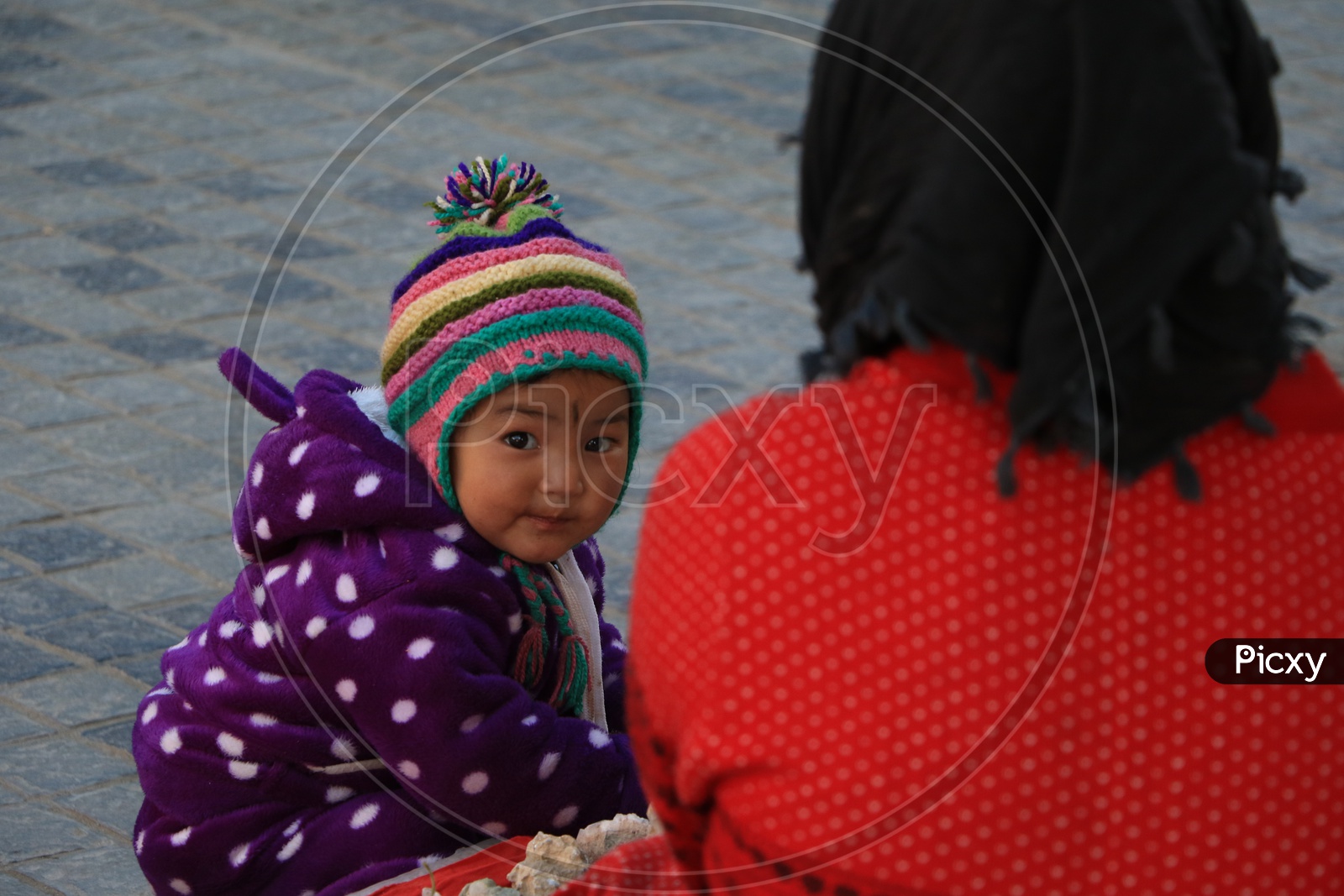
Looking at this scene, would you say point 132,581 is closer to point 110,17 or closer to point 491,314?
point 491,314

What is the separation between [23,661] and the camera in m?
3.10

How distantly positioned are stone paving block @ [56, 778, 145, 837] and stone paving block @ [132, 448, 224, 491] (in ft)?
3.52

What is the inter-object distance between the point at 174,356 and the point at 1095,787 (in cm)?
342

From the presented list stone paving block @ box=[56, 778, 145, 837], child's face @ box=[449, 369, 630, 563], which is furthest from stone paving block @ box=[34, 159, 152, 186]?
child's face @ box=[449, 369, 630, 563]

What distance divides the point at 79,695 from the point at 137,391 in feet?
4.24

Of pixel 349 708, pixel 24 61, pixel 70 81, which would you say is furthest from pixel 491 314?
pixel 24 61

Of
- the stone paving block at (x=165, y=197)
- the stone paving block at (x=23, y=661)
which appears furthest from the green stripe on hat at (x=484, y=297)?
the stone paving block at (x=165, y=197)

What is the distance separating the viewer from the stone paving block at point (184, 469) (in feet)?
12.4

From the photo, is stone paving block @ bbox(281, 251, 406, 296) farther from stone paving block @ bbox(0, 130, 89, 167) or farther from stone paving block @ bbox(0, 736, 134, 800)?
stone paving block @ bbox(0, 736, 134, 800)

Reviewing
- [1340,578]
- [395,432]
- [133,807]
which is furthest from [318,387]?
[1340,578]

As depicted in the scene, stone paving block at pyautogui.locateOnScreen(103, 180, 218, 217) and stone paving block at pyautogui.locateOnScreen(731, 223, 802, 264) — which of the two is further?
stone paving block at pyautogui.locateOnScreen(103, 180, 218, 217)

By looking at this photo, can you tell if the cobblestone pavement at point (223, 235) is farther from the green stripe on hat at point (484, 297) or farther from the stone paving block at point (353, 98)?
Answer: the green stripe on hat at point (484, 297)

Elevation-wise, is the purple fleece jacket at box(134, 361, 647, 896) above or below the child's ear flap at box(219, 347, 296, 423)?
below

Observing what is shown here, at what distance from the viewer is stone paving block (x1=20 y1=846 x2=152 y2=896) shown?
2.56m
